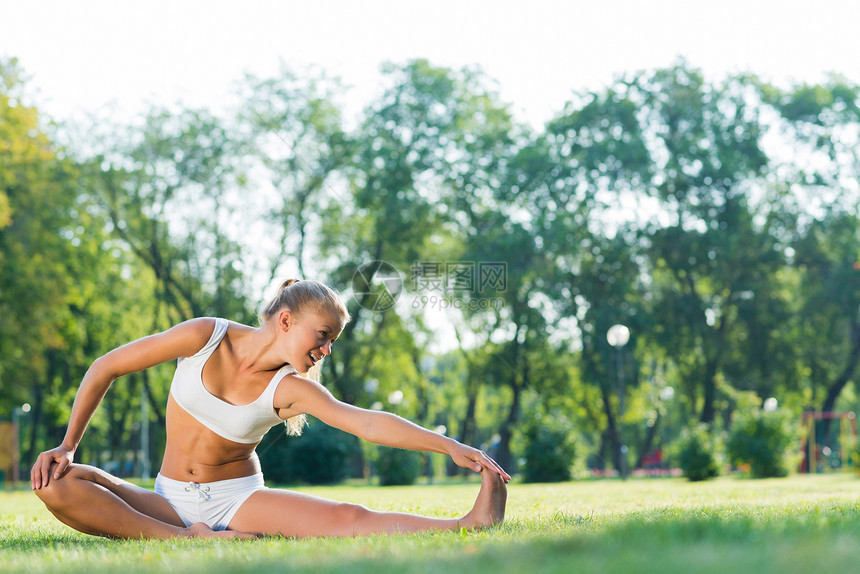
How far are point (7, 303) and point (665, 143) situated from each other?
21917 millimetres

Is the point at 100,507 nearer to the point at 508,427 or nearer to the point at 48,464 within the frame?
the point at 48,464

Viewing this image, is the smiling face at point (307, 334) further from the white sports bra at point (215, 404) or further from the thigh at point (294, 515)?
the thigh at point (294, 515)

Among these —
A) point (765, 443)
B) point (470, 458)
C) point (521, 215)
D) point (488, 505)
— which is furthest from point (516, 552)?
point (521, 215)

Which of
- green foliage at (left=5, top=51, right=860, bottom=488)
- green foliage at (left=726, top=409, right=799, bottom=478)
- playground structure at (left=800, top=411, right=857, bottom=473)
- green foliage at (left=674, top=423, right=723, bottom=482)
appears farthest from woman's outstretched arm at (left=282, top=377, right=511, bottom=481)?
playground structure at (left=800, top=411, right=857, bottom=473)

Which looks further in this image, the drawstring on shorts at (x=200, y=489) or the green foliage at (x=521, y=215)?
the green foliage at (x=521, y=215)

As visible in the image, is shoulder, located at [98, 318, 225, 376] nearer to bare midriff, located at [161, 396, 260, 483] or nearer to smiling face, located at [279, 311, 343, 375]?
bare midriff, located at [161, 396, 260, 483]

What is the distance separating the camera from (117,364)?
4.29 metres

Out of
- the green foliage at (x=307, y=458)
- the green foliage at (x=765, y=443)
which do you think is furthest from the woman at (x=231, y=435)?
the green foliage at (x=307, y=458)

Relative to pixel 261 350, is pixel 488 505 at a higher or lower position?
lower

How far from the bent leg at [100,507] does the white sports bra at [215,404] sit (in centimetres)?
52

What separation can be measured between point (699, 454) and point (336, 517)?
15.8 metres

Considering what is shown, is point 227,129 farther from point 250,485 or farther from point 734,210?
point 250,485

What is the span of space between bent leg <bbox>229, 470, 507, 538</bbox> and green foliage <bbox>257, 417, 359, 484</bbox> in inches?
716

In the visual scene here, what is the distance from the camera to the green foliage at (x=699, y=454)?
→ 18469 mm
